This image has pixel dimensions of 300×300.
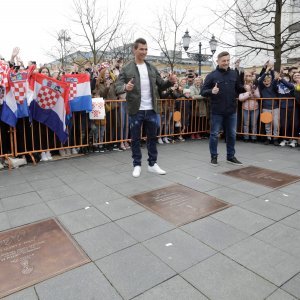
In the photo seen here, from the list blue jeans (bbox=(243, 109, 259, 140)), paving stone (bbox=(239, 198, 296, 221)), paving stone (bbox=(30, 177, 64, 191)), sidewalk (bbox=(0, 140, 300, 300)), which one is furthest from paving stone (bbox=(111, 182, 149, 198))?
blue jeans (bbox=(243, 109, 259, 140))

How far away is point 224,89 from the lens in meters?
5.92

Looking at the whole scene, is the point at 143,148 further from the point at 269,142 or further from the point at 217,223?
the point at 217,223

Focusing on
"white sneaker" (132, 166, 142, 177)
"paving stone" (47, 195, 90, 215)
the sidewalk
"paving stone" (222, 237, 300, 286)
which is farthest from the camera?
"white sneaker" (132, 166, 142, 177)

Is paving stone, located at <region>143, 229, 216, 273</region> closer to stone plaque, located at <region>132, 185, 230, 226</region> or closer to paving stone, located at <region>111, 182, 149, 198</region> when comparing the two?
stone plaque, located at <region>132, 185, 230, 226</region>

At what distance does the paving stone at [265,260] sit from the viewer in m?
2.47

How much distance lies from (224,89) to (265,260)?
389cm

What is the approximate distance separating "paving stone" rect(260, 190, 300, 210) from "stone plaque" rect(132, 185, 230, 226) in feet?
2.27

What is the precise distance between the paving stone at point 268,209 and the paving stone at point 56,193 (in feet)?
7.94

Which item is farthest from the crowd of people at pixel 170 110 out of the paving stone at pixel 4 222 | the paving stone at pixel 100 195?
the paving stone at pixel 4 222

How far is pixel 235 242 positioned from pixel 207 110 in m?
6.83

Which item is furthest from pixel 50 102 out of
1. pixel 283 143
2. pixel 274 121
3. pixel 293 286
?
pixel 283 143

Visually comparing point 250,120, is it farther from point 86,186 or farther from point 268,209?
point 86,186

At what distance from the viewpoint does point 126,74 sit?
16.9 ft

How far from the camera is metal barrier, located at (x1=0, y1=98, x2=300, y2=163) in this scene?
6484 millimetres
